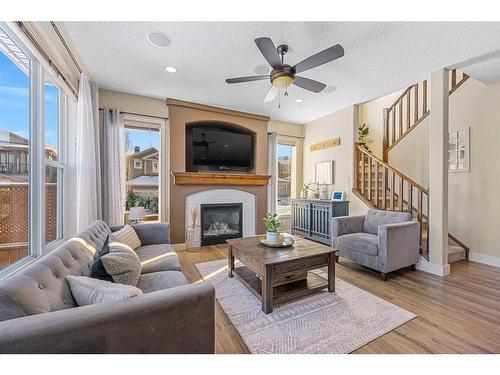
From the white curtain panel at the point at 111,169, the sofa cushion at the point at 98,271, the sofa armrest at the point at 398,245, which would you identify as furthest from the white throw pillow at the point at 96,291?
the sofa armrest at the point at 398,245

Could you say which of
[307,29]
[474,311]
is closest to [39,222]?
[307,29]

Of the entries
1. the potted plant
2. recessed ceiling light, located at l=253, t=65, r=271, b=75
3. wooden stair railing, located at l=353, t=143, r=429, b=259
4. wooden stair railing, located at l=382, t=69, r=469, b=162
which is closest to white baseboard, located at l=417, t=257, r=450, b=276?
wooden stair railing, located at l=353, t=143, r=429, b=259

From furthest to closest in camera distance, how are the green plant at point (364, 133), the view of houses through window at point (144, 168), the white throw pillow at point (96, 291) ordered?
the green plant at point (364, 133)
the view of houses through window at point (144, 168)
the white throw pillow at point (96, 291)

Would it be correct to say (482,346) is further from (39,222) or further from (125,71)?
(125,71)

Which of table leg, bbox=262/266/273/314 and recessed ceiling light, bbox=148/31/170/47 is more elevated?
recessed ceiling light, bbox=148/31/170/47

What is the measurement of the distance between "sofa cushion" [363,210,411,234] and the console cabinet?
0.72m

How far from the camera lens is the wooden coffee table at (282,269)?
6.37ft

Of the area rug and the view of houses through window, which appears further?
the view of houses through window

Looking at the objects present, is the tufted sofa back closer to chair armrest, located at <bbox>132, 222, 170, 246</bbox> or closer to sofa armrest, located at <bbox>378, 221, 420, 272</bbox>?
chair armrest, located at <bbox>132, 222, 170, 246</bbox>

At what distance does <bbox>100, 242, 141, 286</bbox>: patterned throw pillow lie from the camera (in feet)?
4.79

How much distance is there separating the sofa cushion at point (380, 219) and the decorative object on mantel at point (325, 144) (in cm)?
171

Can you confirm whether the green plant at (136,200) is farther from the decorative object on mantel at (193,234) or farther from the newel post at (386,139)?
the newel post at (386,139)

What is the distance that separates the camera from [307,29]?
2086 mm
